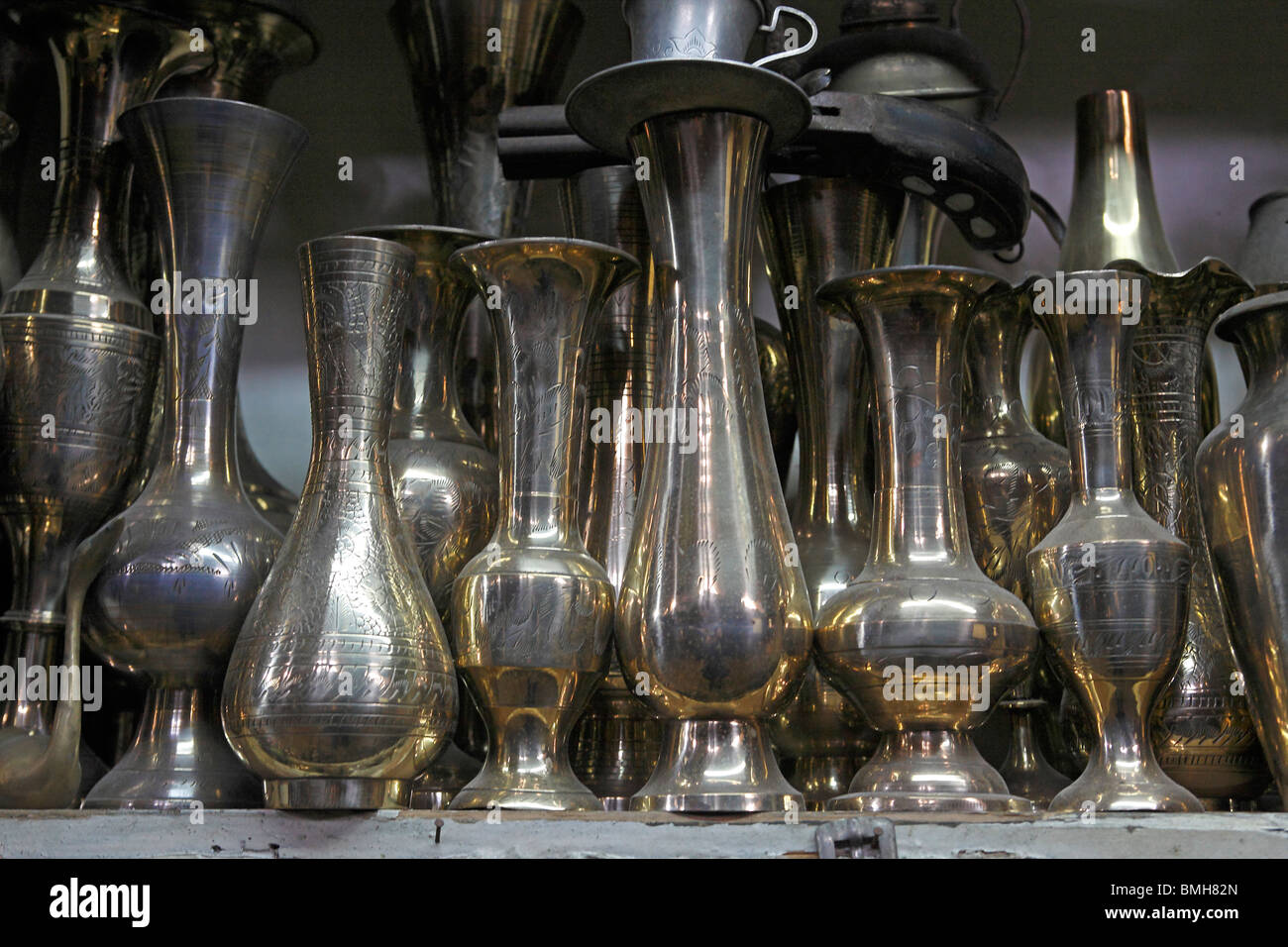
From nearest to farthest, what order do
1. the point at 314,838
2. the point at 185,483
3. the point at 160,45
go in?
the point at 314,838 → the point at 185,483 → the point at 160,45

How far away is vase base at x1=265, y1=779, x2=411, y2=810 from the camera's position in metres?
0.60

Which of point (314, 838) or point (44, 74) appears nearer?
point (314, 838)

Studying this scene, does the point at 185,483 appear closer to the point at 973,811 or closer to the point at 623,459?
the point at 623,459

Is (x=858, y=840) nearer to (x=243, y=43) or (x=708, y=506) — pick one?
(x=708, y=506)

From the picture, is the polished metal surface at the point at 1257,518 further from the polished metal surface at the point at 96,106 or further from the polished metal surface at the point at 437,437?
the polished metal surface at the point at 96,106

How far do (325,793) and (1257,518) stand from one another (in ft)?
1.39

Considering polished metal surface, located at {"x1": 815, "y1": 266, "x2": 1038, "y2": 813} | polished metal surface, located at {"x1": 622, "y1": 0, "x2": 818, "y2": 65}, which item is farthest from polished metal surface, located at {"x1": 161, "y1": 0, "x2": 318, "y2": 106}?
polished metal surface, located at {"x1": 815, "y1": 266, "x2": 1038, "y2": 813}

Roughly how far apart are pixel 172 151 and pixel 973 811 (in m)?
0.49

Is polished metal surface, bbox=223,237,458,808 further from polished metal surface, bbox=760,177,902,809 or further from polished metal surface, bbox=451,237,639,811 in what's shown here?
polished metal surface, bbox=760,177,902,809

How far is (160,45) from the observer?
826mm

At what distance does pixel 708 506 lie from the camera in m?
0.65

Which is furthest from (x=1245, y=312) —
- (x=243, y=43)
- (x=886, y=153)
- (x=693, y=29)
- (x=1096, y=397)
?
(x=243, y=43)
